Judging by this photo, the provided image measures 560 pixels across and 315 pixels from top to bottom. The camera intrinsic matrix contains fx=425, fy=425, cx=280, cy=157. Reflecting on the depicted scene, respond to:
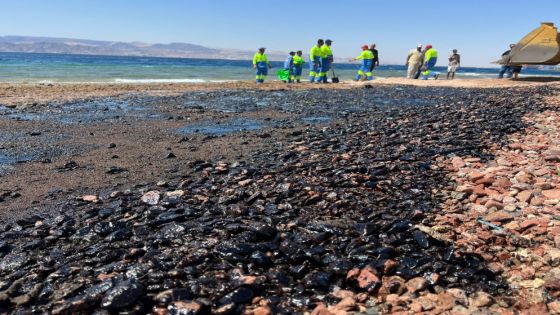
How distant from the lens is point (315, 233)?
365 centimetres

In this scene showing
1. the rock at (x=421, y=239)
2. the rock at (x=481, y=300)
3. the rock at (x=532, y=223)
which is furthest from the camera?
the rock at (x=532, y=223)

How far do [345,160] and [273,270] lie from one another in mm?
3066

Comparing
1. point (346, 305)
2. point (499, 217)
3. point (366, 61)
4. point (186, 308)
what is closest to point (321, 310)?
point (346, 305)

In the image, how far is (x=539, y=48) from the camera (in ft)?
67.3

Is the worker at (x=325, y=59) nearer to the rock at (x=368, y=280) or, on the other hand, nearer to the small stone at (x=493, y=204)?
the small stone at (x=493, y=204)

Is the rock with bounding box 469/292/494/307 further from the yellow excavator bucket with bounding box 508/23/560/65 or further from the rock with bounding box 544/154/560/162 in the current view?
the yellow excavator bucket with bounding box 508/23/560/65

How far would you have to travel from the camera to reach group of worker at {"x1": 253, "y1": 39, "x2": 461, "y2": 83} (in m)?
23.8

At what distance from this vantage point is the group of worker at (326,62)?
23.8m

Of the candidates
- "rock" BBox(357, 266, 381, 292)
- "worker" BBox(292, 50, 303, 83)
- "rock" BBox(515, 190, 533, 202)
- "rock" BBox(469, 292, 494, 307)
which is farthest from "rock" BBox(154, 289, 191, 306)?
"worker" BBox(292, 50, 303, 83)

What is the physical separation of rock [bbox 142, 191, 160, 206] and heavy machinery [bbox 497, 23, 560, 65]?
2112 cm

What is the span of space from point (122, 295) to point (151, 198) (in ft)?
6.74

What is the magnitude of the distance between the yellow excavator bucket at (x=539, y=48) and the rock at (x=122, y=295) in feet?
73.6

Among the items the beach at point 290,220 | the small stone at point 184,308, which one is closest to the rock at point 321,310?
the beach at point 290,220

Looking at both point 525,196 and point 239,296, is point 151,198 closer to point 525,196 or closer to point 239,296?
point 239,296
